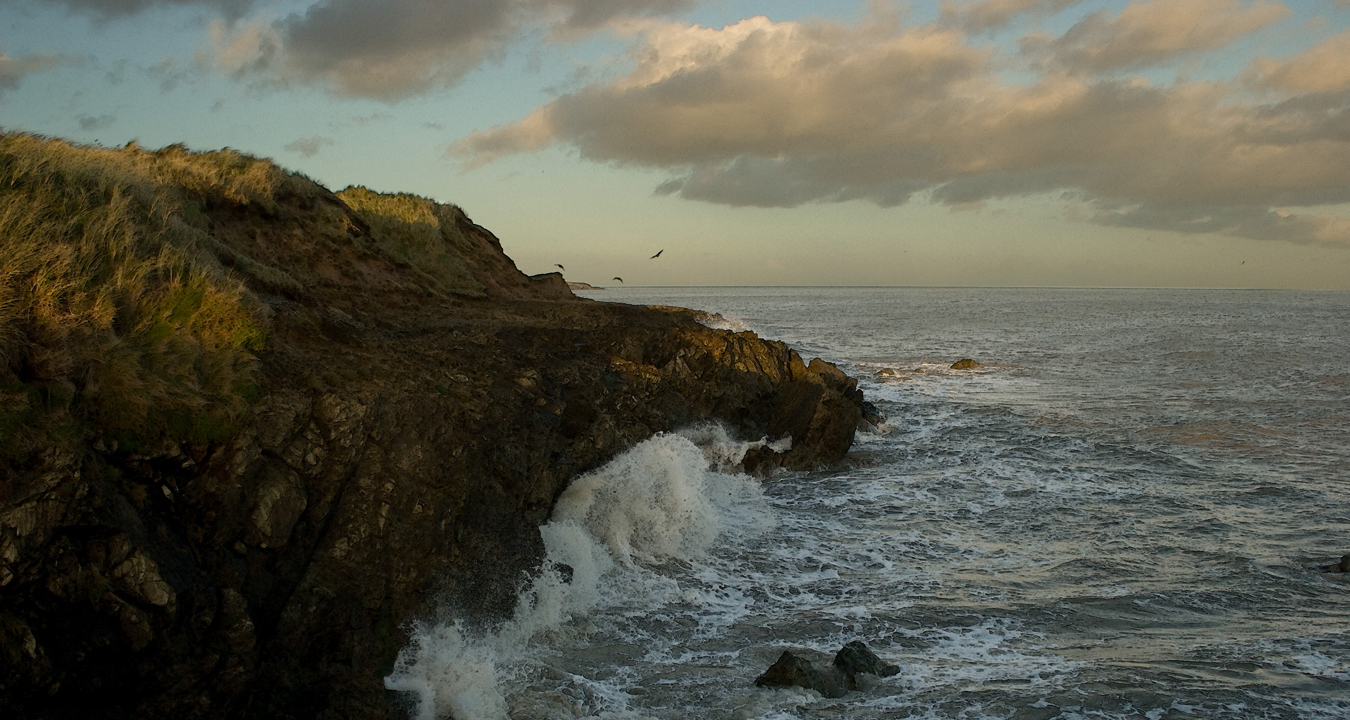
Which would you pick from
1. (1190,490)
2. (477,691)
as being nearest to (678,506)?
(477,691)

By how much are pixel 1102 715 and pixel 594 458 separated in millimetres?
7091

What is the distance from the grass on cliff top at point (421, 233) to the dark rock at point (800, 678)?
46.5ft

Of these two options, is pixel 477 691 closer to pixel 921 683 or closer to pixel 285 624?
pixel 285 624

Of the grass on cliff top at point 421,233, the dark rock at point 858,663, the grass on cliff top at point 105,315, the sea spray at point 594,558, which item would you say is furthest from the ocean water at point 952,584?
the grass on cliff top at point 421,233

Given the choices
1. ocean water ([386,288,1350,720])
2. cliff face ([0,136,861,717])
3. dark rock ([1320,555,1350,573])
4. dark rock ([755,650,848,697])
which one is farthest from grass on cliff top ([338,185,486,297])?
dark rock ([1320,555,1350,573])

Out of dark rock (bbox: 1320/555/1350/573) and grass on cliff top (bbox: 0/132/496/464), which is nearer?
grass on cliff top (bbox: 0/132/496/464)

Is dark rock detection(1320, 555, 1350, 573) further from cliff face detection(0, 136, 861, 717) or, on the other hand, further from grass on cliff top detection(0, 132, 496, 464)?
grass on cliff top detection(0, 132, 496, 464)

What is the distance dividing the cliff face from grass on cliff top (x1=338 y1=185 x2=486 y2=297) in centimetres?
792

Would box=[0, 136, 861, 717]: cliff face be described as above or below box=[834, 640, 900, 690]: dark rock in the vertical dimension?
above

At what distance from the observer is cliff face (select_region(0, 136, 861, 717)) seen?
5613 millimetres

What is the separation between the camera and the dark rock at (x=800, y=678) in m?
7.64

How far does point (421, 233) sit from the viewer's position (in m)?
24.0

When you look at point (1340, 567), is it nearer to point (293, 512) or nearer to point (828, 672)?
point (828, 672)

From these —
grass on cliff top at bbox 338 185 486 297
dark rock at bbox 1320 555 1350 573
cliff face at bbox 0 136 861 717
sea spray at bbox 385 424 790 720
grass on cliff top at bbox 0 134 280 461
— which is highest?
grass on cliff top at bbox 338 185 486 297
